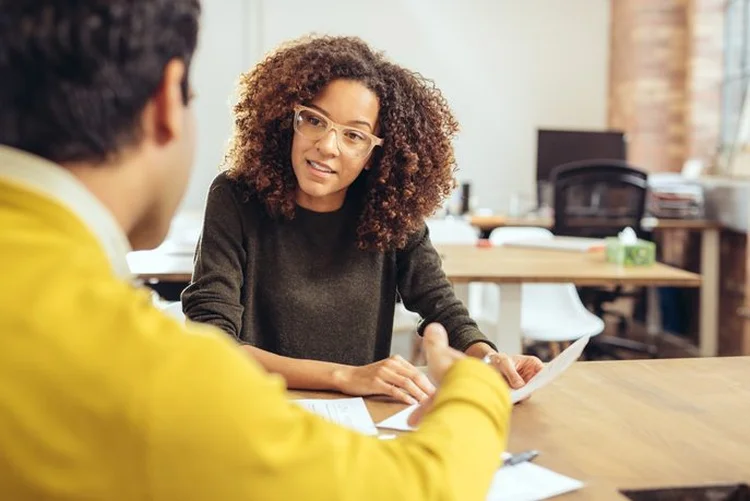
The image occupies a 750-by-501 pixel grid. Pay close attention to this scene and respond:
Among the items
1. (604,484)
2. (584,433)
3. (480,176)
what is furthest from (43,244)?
(480,176)

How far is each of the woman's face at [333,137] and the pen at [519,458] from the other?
2.61 ft

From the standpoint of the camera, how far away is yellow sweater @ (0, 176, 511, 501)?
558 millimetres

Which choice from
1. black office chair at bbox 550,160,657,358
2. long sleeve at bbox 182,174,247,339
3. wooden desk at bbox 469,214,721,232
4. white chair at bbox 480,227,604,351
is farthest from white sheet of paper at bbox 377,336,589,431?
wooden desk at bbox 469,214,721,232

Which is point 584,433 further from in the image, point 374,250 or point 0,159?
point 0,159

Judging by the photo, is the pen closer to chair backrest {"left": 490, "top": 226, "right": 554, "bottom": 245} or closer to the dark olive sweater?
the dark olive sweater

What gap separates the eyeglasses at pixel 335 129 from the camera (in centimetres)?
174

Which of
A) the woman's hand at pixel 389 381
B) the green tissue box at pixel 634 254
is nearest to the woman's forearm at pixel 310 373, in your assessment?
the woman's hand at pixel 389 381

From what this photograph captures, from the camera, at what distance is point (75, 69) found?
0.65 m

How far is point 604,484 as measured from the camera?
3.35 ft

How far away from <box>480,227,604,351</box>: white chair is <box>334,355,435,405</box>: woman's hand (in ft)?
6.74

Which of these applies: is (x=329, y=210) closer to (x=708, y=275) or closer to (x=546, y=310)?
(x=546, y=310)

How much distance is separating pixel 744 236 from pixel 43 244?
452 cm

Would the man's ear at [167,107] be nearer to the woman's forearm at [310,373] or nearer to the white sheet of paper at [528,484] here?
the white sheet of paper at [528,484]

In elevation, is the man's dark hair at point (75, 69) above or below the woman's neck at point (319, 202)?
above
